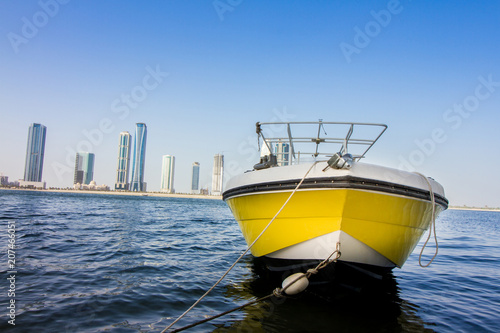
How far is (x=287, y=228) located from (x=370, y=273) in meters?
1.44

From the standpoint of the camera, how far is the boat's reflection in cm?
392

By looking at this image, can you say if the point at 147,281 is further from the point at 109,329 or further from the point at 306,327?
the point at 306,327

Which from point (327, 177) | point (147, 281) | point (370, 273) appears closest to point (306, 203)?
point (327, 177)

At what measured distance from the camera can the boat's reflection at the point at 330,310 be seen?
392 cm

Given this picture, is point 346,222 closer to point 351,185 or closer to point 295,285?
point 351,185

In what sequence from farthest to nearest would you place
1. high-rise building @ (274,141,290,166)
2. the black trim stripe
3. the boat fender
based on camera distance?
high-rise building @ (274,141,290,166)
the black trim stripe
the boat fender

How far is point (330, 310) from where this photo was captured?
4484mm

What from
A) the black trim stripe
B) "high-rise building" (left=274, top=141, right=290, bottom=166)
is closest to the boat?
the black trim stripe

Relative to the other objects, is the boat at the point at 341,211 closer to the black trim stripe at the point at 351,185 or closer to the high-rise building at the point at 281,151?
the black trim stripe at the point at 351,185

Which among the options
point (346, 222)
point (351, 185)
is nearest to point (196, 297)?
point (346, 222)

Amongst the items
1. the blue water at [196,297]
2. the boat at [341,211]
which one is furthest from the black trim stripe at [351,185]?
the blue water at [196,297]

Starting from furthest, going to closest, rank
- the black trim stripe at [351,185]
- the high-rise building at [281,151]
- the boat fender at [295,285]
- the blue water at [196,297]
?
the high-rise building at [281,151] → the black trim stripe at [351,185] → the boat fender at [295,285] → the blue water at [196,297]

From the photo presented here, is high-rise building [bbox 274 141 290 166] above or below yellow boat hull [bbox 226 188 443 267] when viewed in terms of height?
above

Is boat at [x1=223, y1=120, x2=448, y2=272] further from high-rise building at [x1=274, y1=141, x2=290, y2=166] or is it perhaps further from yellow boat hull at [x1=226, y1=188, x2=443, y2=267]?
high-rise building at [x1=274, y1=141, x2=290, y2=166]
